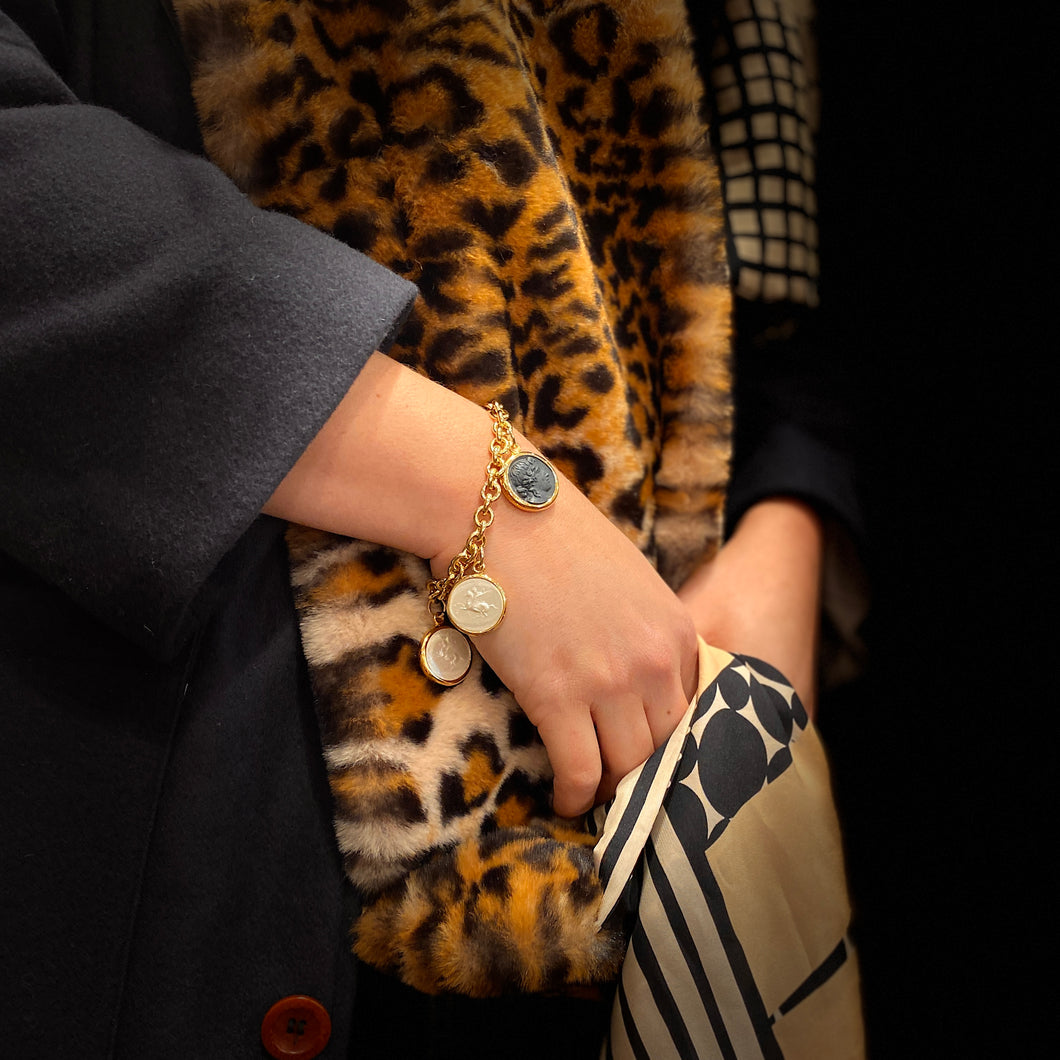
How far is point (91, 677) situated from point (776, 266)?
78cm

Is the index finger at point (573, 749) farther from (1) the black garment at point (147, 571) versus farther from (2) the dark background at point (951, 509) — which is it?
(2) the dark background at point (951, 509)

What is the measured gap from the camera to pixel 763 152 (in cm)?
87

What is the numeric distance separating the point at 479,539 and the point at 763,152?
606 millimetres

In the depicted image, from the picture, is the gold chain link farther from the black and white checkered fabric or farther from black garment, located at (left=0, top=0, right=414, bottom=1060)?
the black and white checkered fabric

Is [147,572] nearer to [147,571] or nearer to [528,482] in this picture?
[147,571]

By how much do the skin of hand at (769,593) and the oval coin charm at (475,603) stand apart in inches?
12.4

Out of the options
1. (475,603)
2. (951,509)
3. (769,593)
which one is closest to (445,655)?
(475,603)

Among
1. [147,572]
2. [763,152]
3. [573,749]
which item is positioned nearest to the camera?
[147,572]

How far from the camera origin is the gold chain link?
0.58 metres

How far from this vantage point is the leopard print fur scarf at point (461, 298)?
1.83 ft

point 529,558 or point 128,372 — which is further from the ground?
point 128,372

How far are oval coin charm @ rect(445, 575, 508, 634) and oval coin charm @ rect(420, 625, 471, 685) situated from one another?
0.03 m

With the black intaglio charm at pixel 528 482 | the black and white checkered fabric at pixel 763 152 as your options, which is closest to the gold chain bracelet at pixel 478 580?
the black intaglio charm at pixel 528 482

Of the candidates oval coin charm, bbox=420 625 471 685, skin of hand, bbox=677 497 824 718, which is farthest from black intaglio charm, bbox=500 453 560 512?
skin of hand, bbox=677 497 824 718
